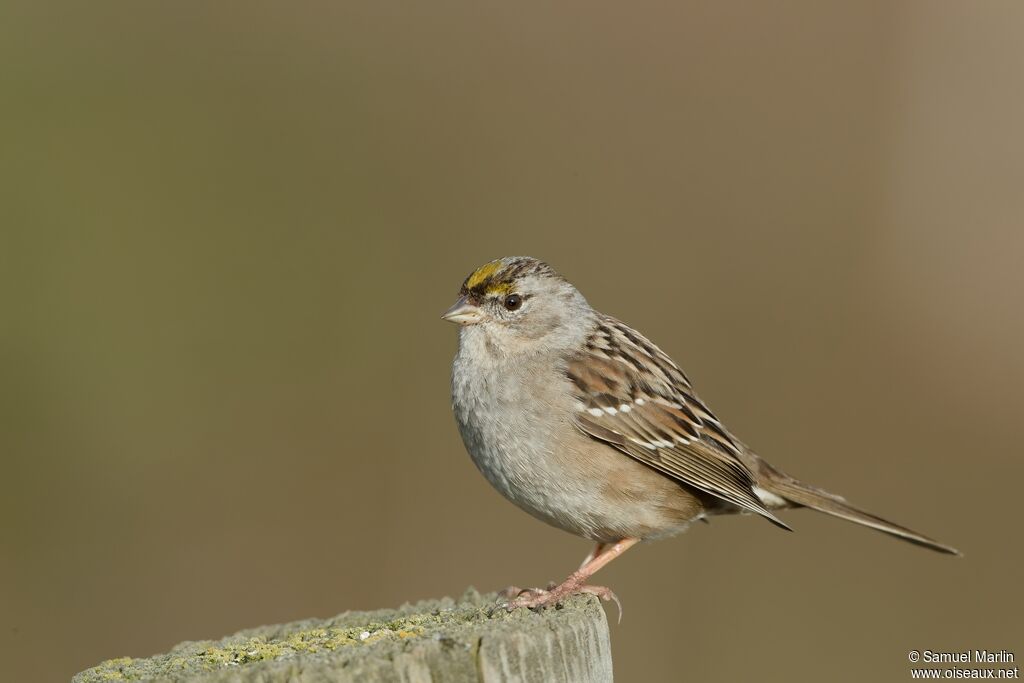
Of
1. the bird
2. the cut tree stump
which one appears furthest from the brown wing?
the cut tree stump

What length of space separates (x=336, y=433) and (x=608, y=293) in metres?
2.13

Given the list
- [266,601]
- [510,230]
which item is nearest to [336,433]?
[266,601]

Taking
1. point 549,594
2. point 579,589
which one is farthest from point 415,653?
point 579,589

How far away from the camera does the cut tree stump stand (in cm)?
282

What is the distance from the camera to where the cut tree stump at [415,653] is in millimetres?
2822

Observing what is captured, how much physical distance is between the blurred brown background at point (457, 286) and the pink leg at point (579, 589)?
2.23 metres

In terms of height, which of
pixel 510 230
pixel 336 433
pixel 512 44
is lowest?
pixel 336 433

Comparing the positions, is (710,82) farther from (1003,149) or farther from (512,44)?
(1003,149)

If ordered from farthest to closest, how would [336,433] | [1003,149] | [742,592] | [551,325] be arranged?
[1003,149], [336,433], [742,592], [551,325]

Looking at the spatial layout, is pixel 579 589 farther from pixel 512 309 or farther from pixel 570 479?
pixel 512 309

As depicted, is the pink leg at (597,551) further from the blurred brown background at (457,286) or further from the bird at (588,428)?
the blurred brown background at (457,286)

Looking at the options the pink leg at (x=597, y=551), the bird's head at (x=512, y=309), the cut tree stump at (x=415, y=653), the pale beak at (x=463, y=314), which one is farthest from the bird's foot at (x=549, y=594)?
the pale beak at (x=463, y=314)

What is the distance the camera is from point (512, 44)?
9352 mm

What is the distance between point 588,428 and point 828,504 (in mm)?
1223
